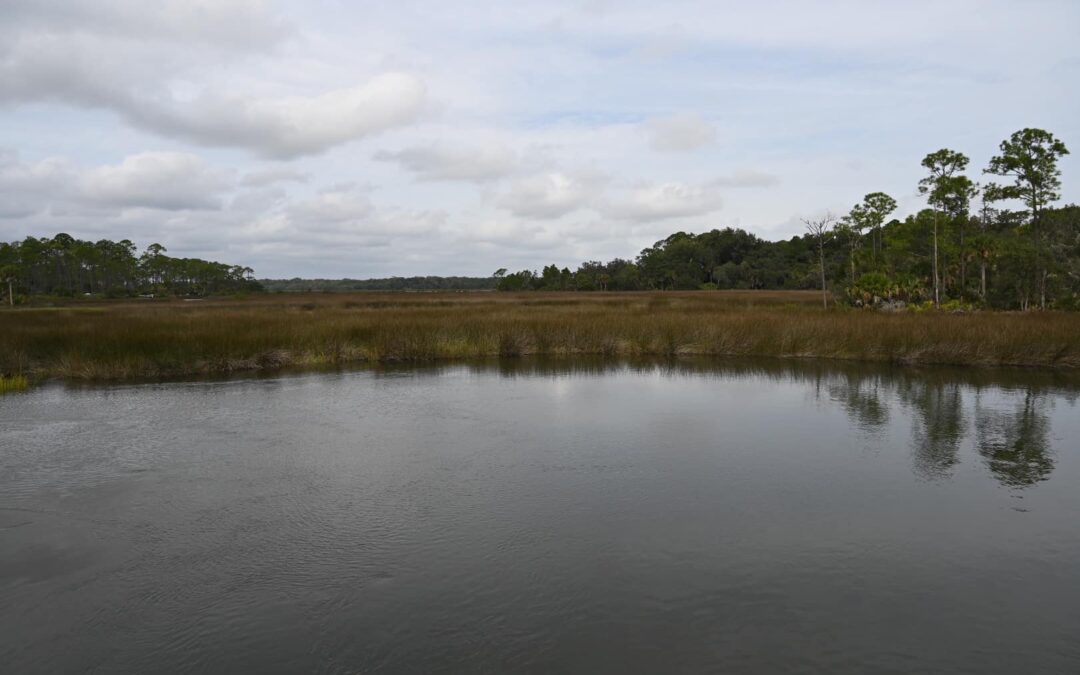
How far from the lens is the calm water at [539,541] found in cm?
380

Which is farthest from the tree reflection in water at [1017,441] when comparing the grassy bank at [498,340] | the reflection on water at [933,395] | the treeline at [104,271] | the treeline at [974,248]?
the treeline at [104,271]

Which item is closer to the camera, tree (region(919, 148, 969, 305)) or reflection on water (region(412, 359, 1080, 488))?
reflection on water (region(412, 359, 1080, 488))

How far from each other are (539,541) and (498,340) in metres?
12.8

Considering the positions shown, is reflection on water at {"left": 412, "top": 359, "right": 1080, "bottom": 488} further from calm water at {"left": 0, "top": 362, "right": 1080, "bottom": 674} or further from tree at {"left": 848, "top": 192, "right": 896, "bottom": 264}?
tree at {"left": 848, "top": 192, "right": 896, "bottom": 264}

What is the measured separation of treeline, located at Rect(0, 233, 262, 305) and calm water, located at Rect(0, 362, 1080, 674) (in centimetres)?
5914

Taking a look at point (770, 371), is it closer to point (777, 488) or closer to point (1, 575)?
point (777, 488)

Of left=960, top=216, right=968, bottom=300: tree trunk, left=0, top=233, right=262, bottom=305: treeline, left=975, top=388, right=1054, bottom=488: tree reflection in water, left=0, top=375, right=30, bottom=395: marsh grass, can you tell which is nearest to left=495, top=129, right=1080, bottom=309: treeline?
left=960, top=216, right=968, bottom=300: tree trunk

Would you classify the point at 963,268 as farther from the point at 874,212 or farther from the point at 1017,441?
the point at 1017,441

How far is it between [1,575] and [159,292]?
68044 mm

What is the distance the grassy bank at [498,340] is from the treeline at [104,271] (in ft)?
160

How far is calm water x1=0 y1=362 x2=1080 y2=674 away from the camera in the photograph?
3.80 m

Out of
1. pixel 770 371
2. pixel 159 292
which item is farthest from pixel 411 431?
pixel 159 292

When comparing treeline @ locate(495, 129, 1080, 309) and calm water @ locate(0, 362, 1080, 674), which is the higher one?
treeline @ locate(495, 129, 1080, 309)

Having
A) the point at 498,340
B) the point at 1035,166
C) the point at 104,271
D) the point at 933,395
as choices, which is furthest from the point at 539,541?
the point at 104,271
